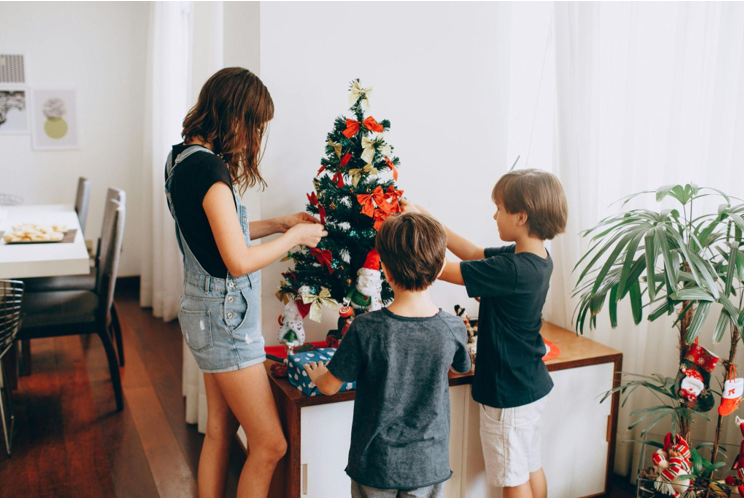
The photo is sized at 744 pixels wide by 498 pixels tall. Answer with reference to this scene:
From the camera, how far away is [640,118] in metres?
2.14

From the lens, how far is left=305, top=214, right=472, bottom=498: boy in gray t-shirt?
4.31ft

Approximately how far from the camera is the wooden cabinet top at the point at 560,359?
5.45 feet

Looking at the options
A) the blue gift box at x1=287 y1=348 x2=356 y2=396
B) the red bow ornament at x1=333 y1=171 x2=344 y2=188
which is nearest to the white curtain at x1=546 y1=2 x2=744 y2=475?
the red bow ornament at x1=333 y1=171 x2=344 y2=188

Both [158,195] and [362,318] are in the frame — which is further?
[158,195]

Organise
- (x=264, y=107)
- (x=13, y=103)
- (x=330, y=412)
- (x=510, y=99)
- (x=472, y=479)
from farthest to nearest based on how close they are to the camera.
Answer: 1. (x=13, y=103)
2. (x=510, y=99)
3. (x=472, y=479)
4. (x=330, y=412)
5. (x=264, y=107)

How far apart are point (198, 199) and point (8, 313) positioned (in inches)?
58.4

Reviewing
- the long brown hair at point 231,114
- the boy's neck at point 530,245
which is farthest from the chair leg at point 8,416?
the boy's neck at point 530,245

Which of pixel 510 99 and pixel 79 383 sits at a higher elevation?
pixel 510 99

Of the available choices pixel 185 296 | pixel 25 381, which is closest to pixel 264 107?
pixel 185 296

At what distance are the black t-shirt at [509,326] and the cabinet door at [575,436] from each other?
305 mm

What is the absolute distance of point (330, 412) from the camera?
5.59 ft

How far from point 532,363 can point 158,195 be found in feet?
10.6

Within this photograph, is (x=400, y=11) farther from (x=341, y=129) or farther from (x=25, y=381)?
(x=25, y=381)

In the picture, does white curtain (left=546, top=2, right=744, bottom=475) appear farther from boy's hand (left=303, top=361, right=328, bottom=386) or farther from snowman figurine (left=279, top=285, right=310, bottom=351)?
boy's hand (left=303, top=361, right=328, bottom=386)
